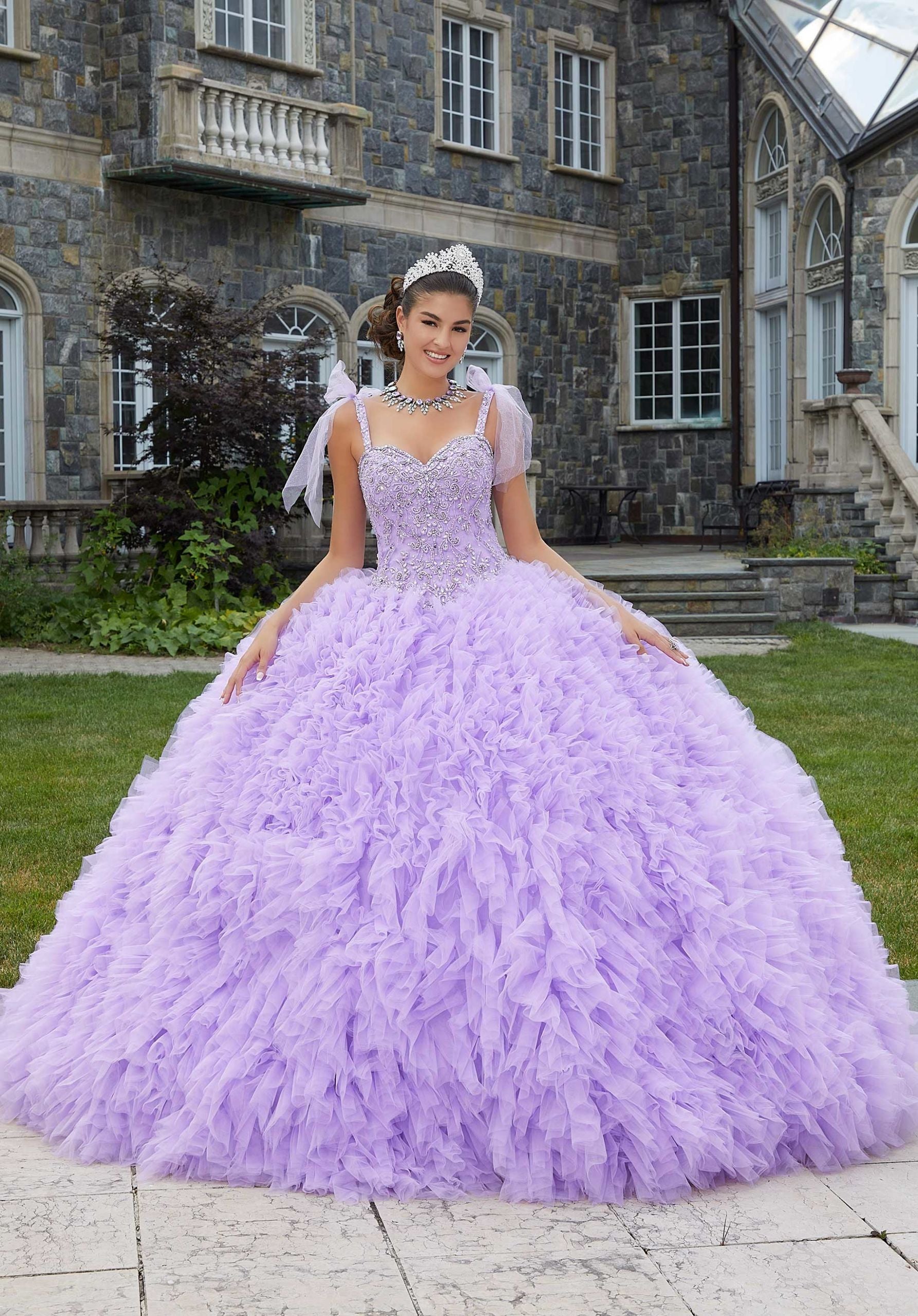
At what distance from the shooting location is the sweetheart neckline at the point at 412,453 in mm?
3648

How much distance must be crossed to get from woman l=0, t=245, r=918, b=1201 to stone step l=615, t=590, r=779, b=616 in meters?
10.0

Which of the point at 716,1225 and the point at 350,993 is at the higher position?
the point at 350,993

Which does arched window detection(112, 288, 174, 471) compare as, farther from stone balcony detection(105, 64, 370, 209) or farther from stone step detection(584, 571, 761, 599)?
stone step detection(584, 571, 761, 599)

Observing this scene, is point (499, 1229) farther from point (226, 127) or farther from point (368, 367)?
point (368, 367)

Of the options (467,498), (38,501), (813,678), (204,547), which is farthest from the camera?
(38,501)

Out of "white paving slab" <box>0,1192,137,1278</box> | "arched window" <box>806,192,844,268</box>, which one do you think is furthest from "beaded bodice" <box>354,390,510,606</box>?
"arched window" <box>806,192,844,268</box>

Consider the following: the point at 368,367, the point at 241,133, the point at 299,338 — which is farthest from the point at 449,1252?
the point at 368,367

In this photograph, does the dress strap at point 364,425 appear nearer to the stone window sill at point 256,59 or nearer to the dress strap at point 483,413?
the dress strap at point 483,413

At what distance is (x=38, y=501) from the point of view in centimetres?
1403

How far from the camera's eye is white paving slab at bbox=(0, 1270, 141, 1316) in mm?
2449

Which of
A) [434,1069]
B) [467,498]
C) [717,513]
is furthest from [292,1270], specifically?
[717,513]

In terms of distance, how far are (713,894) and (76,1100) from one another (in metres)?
1.32

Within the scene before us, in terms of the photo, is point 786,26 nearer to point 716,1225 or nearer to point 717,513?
point 717,513

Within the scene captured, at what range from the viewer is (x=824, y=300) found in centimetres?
1855
